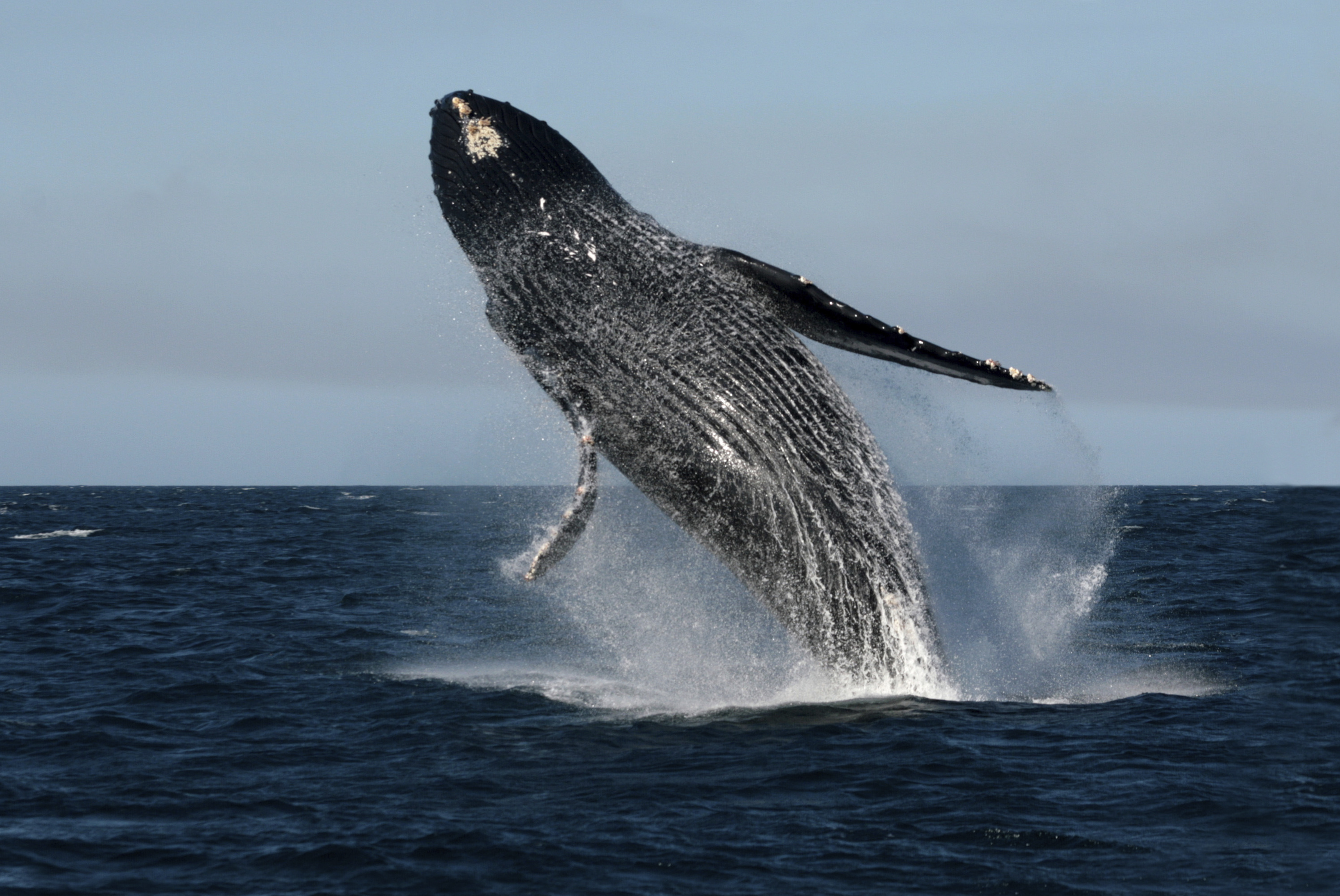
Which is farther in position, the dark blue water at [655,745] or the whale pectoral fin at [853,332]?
the whale pectoral fin at [853,332]

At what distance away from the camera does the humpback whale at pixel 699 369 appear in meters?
11.0

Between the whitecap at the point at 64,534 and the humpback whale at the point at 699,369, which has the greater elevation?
the humpback whale at the point at 699,369

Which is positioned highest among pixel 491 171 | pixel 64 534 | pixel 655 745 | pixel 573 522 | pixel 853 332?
pixel 491 171

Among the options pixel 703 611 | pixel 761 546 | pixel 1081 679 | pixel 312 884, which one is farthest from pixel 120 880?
pixel 1081 679

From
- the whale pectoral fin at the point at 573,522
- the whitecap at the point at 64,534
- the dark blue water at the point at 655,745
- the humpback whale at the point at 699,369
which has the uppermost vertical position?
the humpback whale at the point at 699,369

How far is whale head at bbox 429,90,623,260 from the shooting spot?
35.8 feet

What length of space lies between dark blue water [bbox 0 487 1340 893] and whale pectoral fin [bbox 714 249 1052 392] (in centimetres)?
312

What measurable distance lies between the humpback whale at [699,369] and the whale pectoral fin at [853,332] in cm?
2

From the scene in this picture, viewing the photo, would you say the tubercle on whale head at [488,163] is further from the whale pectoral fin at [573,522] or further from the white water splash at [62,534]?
the white water splash at [62,534]

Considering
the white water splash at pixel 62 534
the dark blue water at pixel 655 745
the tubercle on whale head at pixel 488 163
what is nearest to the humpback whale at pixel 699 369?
the tubercle on whale head at pixel 488 163

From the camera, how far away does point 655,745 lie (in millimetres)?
10906

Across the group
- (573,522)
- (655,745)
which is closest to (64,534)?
(573,522)

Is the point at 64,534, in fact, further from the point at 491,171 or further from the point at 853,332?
the point at 853,332

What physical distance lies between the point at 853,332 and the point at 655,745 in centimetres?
395
